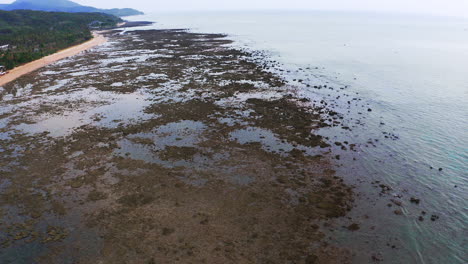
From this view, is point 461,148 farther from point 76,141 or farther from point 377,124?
point 76,141

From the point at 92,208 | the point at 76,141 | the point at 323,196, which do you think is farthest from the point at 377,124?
the point at 76,141

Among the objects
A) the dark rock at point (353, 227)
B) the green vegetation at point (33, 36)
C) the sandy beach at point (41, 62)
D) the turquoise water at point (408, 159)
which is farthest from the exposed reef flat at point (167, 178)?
the green vegetation at point (33, 36)

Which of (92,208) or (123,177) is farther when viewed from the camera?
(123,177)

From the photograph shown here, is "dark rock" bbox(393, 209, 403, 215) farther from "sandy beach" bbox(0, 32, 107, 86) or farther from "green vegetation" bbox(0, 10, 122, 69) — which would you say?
"green vegetation" bbox(0, 10, 122, 69)

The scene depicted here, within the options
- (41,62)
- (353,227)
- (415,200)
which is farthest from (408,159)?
(41,62)

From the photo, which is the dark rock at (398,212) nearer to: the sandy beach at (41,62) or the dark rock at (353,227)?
the dark rock at (353,227)

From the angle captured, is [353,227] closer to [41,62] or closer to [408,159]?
[408,159]
